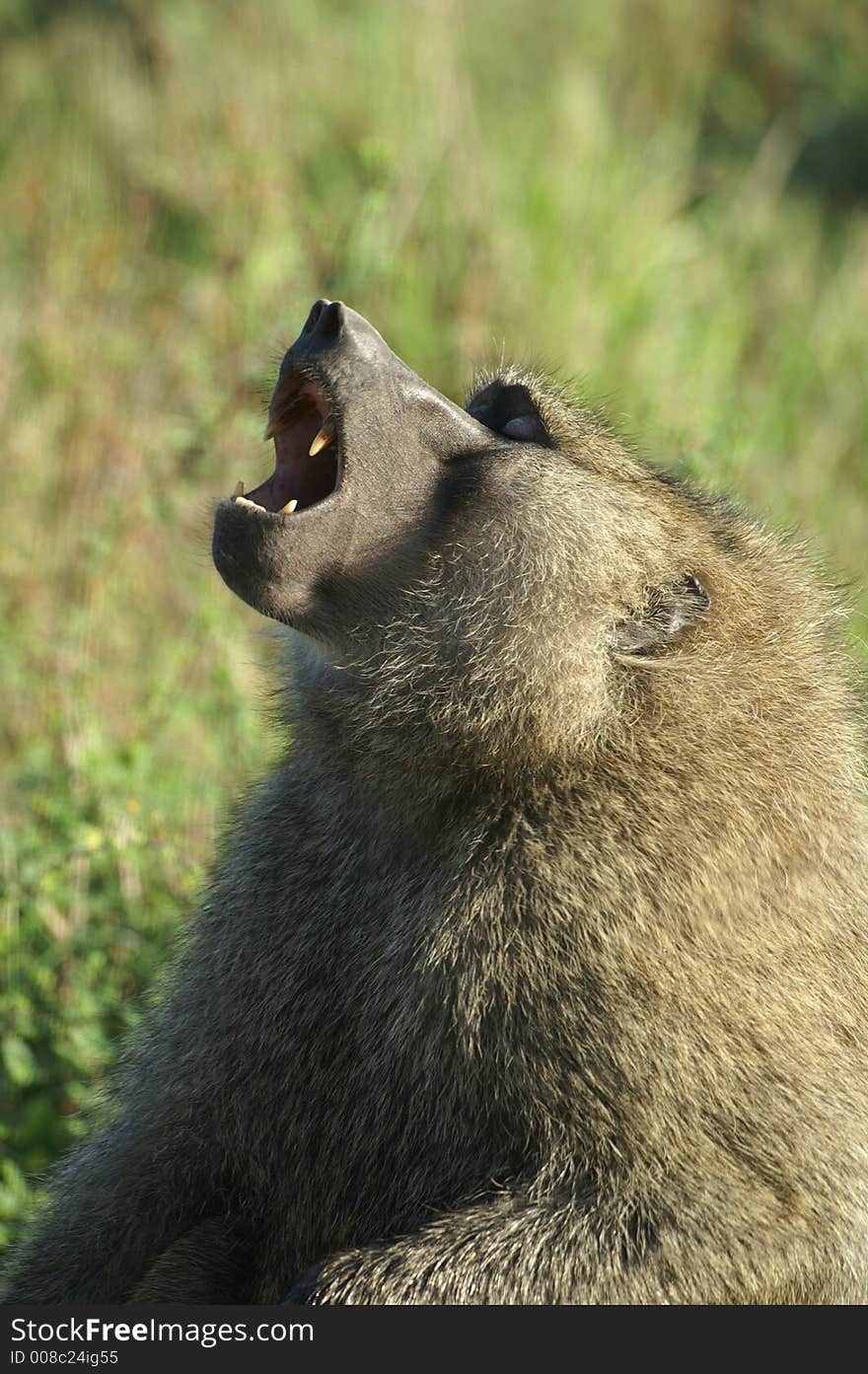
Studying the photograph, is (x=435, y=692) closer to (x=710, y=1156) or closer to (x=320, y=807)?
(x=320, y=807)

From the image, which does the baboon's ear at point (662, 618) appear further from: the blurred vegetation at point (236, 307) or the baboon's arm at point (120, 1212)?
the blurred vegetation at point (236, 307)

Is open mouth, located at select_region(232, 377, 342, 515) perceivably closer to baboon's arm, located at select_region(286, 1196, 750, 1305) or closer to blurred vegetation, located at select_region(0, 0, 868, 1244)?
baboon's arm, located at select_region(286, 1196, 750, 1305)

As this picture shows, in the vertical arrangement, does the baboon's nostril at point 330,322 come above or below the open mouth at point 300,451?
above

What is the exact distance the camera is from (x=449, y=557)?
8.46 feet

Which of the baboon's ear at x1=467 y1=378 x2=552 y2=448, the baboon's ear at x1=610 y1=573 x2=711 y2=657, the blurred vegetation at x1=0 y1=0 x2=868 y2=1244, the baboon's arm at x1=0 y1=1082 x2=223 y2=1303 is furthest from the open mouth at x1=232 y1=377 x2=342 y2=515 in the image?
the blurred vegetation at x1=0 y1=0 x2=868 y2=1244

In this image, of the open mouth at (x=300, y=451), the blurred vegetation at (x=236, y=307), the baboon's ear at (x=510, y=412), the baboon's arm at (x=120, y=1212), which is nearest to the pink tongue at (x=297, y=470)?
the open mouth at (x=300, y=451)

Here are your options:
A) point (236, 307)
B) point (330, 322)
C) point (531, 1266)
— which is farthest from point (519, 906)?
point (236, 307)

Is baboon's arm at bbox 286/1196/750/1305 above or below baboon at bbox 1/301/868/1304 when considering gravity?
below

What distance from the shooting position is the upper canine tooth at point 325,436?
257cm

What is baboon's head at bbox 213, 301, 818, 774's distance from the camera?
8.20ft

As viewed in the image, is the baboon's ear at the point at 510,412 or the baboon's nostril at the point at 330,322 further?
the baboon's ear at the point at 510,412

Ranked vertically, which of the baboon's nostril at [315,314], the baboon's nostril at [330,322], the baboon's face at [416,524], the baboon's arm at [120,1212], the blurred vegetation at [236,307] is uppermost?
the blurred vegetation at [236,307]

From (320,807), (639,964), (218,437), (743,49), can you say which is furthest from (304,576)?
(743,49)

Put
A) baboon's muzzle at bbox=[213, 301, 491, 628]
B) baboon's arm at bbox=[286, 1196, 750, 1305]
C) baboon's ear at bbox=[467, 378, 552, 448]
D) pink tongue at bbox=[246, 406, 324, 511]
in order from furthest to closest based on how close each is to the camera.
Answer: baboon's ear at bbox=[467, 378, 552, 448], pink tongue at bbox=[246, 406, 324, 511], baboon's muzzle at bbox=[213, 301, 491, 628], baboon's arm at bbox=[286, 1196, 750, 1305]
